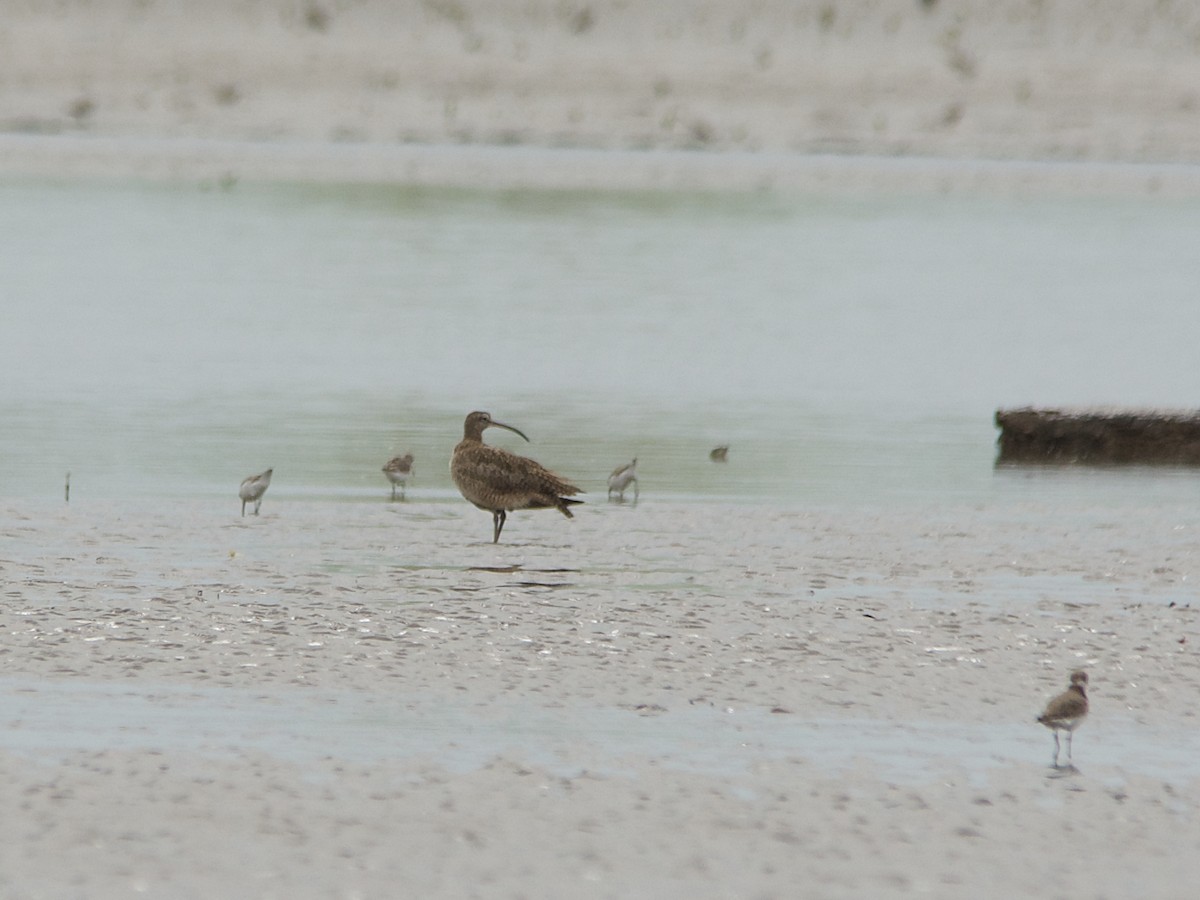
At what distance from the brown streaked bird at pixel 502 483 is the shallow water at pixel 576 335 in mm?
2121

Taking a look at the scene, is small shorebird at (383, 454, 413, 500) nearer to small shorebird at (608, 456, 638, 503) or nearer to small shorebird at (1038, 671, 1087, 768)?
small shorebird at (608, 456, 638, 503)

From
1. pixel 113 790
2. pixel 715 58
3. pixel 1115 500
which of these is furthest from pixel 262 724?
pixel 715 58

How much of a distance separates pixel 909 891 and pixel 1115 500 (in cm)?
1090

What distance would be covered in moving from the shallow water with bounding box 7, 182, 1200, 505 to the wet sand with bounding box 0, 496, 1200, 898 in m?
3.94

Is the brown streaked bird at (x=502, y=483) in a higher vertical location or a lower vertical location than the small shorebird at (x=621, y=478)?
lower

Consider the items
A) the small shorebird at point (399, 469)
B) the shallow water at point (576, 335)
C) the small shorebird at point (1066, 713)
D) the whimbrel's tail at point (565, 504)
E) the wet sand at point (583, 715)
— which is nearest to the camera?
the wet sand at point (583, 715)

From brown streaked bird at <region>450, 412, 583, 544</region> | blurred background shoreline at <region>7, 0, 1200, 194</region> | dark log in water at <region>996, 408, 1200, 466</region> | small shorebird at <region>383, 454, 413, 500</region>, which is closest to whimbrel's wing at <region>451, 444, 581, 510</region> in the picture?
brown streaked bird at <region>450, 412, 583, 544</region>

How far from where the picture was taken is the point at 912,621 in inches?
486

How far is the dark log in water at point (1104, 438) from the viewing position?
20594mm

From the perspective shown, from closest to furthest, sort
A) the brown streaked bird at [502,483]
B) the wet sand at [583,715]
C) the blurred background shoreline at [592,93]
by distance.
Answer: the wet sand at [583,715] < the brown streaked bird at [502,483] < the blurred background shoreline at [592,93]

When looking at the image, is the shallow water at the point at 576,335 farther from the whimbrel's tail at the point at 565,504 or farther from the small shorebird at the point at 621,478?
the whimbrel's tail at the point at 565,504

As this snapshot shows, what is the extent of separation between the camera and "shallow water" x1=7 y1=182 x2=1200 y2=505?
20.2m

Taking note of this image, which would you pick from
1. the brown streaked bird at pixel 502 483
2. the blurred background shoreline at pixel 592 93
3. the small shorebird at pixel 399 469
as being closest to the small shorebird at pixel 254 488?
the brown streaked bird at pixel 502 483

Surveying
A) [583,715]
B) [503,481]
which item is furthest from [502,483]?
[583,715]
